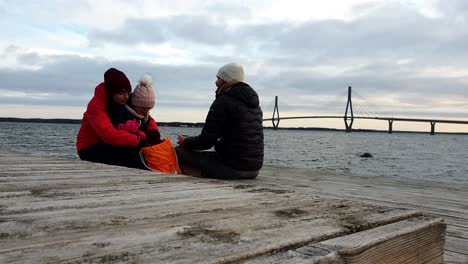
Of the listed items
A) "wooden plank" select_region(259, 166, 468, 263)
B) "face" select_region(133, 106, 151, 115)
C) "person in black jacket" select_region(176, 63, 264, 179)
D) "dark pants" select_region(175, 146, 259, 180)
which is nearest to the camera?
"wooden plank" select_region(259, 166, 468, 263)

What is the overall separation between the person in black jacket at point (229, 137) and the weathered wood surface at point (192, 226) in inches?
63.2

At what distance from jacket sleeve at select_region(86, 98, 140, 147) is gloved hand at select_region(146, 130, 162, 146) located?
0.26m

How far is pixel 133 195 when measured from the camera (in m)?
1.81

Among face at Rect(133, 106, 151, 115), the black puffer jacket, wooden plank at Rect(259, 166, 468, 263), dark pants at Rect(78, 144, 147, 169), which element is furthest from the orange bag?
wooden plank at Rect(259, 166, 468, 263)

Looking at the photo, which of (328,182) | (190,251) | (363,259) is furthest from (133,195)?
(328,182)

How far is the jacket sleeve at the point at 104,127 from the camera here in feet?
11.8

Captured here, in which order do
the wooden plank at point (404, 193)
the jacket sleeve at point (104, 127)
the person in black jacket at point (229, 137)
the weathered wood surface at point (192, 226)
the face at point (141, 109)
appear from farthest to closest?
the face at point (141, 109)
the person in black jacket at point (229, 137)
the jacket sleeve at point (104, 127)
the wooden plank at point (404, 193)
the weathered wood surface at point (192, 226)

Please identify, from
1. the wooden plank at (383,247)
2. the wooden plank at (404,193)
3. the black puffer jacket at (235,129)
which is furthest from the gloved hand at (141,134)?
the wooden plank at (383,247)

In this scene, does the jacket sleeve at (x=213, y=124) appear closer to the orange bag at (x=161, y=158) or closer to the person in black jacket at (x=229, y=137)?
the person in black jacket at (x=229, y=137)

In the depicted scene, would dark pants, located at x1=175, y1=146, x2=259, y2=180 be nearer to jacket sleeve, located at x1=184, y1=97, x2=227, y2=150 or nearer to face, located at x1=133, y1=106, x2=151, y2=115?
jacket sleeve, located at x1=184, y1=97, x2=227, y2=150

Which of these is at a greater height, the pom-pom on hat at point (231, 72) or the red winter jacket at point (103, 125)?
the pom-pom on hat at point (231, 72)

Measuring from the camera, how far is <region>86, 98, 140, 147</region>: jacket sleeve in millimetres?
3590

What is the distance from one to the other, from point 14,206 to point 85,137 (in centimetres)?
249

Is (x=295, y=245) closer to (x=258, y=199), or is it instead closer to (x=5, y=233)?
(x=258, y=199)
